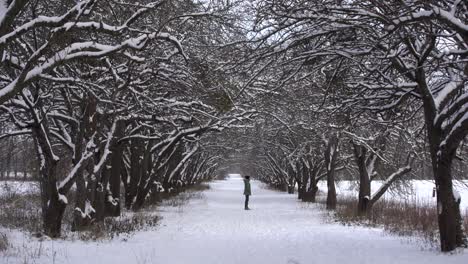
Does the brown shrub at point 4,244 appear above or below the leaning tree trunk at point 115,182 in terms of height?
below

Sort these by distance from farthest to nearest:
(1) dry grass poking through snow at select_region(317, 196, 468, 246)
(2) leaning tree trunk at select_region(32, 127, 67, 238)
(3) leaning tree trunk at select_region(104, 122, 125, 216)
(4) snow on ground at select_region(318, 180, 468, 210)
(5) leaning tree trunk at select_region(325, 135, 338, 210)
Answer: (5) leaning tree trunk at select_region(325, 135, 338, 210) < (4) snow on ground at select_region(318, 180, 468, 210) < (3) leaning tree trunk at select_region(104, 122, 125, 216) < (1) dry grass poking through snow at select_region(317, 196, 468, 246) < (2) leaning tree trunk at select_region(32, 127, 67, 238)

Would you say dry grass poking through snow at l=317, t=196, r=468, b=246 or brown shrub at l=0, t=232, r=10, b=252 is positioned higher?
dry grass poking through snow at l=317, t=196, r=468, b=246

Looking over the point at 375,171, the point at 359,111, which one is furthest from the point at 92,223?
the point at 375,171

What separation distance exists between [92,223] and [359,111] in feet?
24.6

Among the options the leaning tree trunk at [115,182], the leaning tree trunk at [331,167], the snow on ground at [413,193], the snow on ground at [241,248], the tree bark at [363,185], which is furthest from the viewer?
the leaning tree trunk at [331,167]

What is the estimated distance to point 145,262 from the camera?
28.3ft

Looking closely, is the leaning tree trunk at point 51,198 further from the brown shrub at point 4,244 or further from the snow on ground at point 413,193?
the snow on ground at point 413,193

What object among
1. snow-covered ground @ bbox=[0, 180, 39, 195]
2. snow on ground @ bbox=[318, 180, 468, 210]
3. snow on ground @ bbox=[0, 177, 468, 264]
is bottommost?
snow on ground @ bbox=[0, 177, 468, 264]

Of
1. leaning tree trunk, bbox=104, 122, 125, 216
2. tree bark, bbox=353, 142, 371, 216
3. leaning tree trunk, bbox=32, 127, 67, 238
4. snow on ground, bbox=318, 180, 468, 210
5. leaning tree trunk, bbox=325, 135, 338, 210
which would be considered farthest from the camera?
leaning tree trunk, bbox=325, 135, 338, 210

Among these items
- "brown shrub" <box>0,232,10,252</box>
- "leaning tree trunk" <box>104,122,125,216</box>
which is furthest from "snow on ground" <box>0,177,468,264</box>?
"leaning tree trunk" <box>104,122,125,216</box>

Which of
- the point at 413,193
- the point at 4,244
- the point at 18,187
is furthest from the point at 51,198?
the point at 18,187

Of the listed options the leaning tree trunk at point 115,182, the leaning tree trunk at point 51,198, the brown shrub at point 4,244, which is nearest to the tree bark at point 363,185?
the leaning tree trunk at point 115,182

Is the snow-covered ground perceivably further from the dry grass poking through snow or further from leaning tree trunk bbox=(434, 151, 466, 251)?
leaning tree trunk bbox=(434, 151, 466, 251)

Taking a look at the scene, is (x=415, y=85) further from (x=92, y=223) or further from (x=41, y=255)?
(x=92, y=223)
